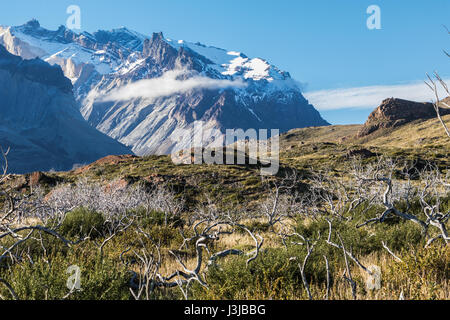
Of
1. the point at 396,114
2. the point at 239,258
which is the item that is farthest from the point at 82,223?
the point at 396,114

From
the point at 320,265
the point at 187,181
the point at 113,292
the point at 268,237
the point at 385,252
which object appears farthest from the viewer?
the point at 187,181

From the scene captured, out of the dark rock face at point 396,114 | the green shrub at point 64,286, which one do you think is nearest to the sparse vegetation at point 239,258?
the green shrub at point 64,286

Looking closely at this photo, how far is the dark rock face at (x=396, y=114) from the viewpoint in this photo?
11162 cm

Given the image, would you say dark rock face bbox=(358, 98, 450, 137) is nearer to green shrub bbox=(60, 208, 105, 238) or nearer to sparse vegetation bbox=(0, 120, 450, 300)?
sparse vegetation bbox=(0, 120, 450, 300)

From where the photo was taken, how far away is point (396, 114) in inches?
4520

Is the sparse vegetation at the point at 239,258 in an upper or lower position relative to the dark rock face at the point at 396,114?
lower

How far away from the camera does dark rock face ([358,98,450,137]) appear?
112 meters

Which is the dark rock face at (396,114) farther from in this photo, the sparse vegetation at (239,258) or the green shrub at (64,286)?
the green shrub at (64,286)

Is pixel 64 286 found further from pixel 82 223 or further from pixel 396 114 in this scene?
pixel 396 114

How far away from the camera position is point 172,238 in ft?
26.6

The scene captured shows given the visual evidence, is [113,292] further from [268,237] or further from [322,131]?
[322,131]
